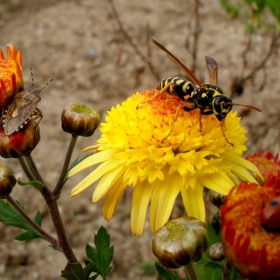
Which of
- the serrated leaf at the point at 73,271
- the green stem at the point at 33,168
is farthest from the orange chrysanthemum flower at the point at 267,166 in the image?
the green stem at the point at 33,168

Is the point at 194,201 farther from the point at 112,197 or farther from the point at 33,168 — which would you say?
the point at 33,168

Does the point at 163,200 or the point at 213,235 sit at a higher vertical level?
the point at 163,200

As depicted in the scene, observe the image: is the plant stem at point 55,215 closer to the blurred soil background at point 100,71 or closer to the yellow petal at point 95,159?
the yellow petal at point 95,159

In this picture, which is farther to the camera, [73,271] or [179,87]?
[179,87]

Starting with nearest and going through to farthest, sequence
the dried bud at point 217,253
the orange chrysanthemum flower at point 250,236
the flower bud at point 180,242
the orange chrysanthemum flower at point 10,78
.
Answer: the orange chrysanthemum flower at point 250,236, the flower bud at point 180,242, the dried bud at point 217,253, the orange chrysanthemum flower at point 10,78

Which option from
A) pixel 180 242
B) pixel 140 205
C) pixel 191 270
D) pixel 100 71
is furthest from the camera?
pixel 100 71

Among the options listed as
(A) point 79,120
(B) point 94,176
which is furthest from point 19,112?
(B) point 94,176
